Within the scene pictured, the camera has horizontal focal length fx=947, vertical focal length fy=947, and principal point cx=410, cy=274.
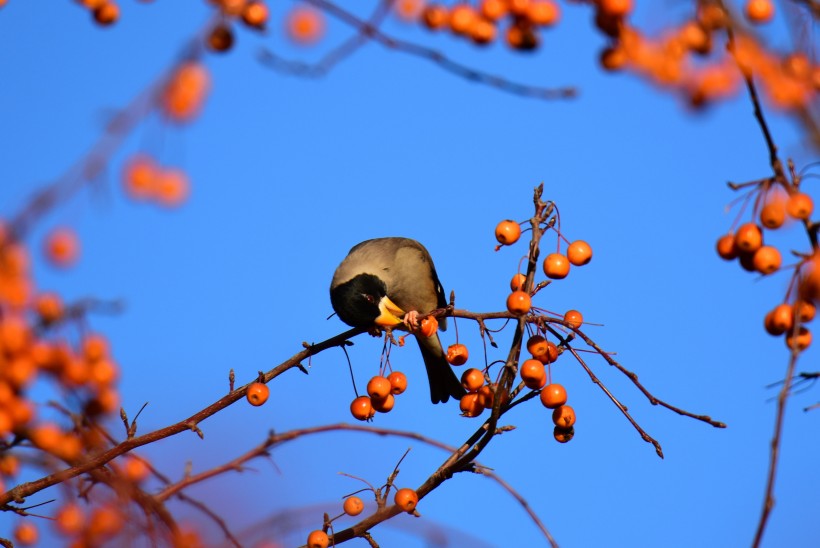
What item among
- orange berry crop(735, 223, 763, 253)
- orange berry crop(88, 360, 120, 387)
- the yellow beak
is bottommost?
orange berry crop(735, 223, 763, 253)

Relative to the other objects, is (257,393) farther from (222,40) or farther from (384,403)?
(222,40)

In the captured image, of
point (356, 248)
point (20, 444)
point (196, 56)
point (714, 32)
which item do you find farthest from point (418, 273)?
point (196, 56)

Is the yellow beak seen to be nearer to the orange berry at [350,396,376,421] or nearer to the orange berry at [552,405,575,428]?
the orange berry at [350,396,376,421]

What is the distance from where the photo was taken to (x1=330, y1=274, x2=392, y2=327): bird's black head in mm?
5949

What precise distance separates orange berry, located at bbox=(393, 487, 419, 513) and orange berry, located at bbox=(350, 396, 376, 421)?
0.76m

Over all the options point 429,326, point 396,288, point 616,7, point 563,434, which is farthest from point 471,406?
point 396,288

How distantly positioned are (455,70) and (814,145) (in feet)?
2.92

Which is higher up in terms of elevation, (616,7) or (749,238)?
(616,7)

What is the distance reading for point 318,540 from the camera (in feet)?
11.1

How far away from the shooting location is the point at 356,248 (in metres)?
7.22

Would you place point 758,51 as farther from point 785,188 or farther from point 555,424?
point 555,424

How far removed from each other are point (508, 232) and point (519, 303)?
0.65 metres

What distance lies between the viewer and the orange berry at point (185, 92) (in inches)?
68.5

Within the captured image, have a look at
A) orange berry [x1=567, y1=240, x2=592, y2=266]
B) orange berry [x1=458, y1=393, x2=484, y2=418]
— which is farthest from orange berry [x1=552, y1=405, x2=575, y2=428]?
orange berry [x1=567, y1=240, x2=592, y2=266]
